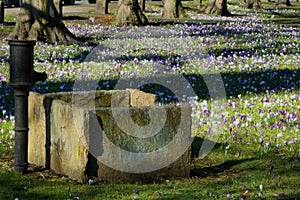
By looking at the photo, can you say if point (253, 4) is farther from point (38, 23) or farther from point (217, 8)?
point (38, 23)

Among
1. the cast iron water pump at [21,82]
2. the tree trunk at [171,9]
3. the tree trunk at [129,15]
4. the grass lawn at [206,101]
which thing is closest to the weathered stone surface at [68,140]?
the grass lawn at [206,101]

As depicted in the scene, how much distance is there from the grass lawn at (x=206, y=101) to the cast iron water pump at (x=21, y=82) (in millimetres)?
238

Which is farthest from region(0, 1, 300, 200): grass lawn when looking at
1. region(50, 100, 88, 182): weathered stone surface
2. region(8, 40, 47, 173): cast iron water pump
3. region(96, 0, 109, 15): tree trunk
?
region(96, 0, 109, 15): tree trunk

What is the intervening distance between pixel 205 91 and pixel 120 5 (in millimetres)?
16218

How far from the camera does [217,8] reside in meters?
40.1

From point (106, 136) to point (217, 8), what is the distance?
3485 centimetres

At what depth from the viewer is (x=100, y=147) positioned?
243 inches

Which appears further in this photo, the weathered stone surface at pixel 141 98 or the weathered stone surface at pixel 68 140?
the weathered stone surface at pixel 141 98

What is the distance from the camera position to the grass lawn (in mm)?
5977

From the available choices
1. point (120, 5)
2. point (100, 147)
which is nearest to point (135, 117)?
point (100, 147)

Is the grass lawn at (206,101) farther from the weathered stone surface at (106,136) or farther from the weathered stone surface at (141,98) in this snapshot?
the weathered stone surface at (141,98)

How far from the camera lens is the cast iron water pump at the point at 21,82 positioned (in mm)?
6332

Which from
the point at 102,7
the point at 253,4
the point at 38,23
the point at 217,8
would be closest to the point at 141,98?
the point at 38,23

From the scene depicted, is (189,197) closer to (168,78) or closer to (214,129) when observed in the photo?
(214,129)
